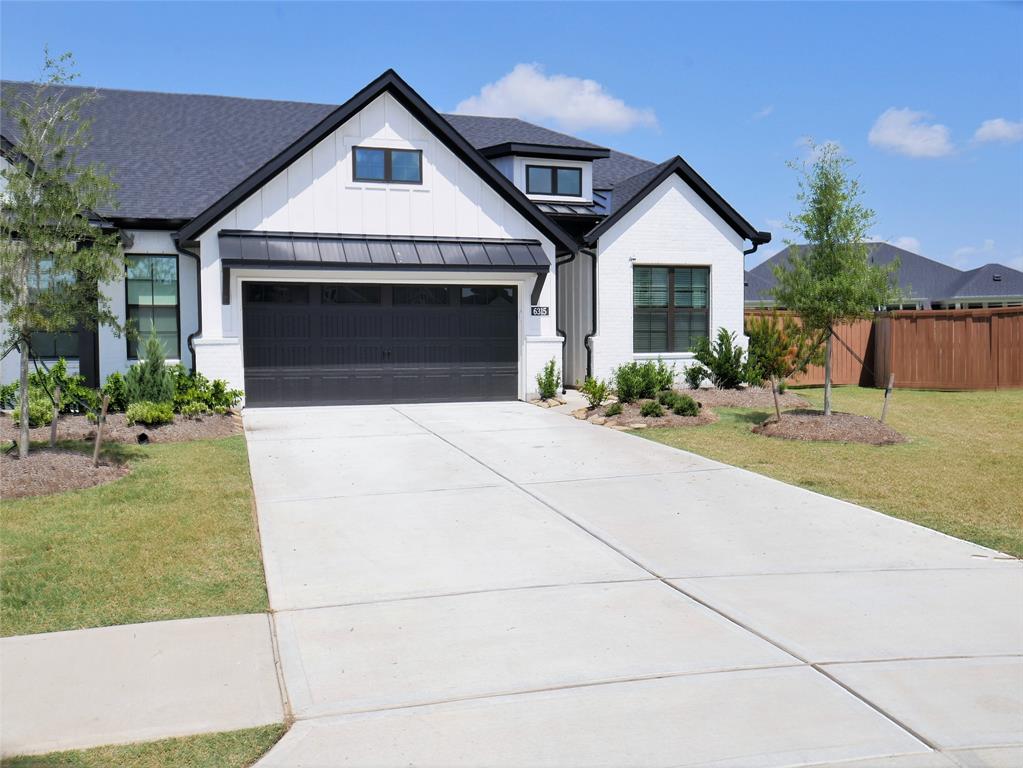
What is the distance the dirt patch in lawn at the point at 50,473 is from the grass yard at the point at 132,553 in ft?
0.70

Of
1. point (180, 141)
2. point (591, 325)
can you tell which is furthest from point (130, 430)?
point (591, 325)

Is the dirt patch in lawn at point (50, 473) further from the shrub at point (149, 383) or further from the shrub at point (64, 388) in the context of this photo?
the shrub at point (149, 383)

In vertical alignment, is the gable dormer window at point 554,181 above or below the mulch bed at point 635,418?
above

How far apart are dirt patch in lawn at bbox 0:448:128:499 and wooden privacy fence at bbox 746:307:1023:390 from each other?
1537 centimetres

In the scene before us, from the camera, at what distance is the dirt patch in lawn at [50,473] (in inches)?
383

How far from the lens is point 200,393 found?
1505 centimetres

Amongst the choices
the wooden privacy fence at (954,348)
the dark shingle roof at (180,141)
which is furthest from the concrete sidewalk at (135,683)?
the wooden privacy fence at (954,348)

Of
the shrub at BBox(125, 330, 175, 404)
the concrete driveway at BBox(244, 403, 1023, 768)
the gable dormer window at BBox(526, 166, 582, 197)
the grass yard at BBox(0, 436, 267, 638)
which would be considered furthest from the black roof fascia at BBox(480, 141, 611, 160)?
the grass yard at BBox(0, 436, 267, 638)

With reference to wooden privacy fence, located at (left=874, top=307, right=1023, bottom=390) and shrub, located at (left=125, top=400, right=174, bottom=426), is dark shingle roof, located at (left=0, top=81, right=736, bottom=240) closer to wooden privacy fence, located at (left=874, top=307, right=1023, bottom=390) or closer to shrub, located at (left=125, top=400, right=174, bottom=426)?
shrub, located at (left=125, top=400, right=174, bottom=426)

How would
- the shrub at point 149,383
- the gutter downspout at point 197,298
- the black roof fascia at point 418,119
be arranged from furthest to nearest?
1. the gutter downspout at point 197,298
2. the black roof fascia at point 418,119
3. the shrub at point 149,383

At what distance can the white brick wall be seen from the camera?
20281mm

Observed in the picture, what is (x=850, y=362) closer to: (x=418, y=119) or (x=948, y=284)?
(x=418, y=119)

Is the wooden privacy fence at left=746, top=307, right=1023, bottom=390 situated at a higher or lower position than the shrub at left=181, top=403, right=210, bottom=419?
higher

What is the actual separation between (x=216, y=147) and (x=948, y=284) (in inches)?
1384
